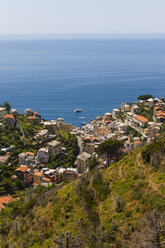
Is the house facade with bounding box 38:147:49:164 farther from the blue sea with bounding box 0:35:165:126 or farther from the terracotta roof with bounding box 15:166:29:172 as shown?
the blue sea with bounding box 0:35:165:126

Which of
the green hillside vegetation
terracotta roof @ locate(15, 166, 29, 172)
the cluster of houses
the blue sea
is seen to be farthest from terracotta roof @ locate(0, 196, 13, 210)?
the blue sea

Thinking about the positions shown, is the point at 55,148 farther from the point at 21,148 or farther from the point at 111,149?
the point at 111,149

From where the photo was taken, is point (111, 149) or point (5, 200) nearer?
point (111, 149)

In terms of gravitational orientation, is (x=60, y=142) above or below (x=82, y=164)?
above

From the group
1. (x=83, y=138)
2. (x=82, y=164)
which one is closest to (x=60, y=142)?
(x=83, y=138)

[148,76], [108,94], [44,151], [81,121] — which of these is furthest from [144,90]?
[44,151]

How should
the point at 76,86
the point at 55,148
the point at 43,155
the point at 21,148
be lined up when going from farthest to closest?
the point at 76,86, the point at 55,148, the point at 21,148, the point at 43,155

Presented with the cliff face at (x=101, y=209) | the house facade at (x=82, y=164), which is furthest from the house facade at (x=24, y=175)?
the cliff face at (x=101, y=209)
